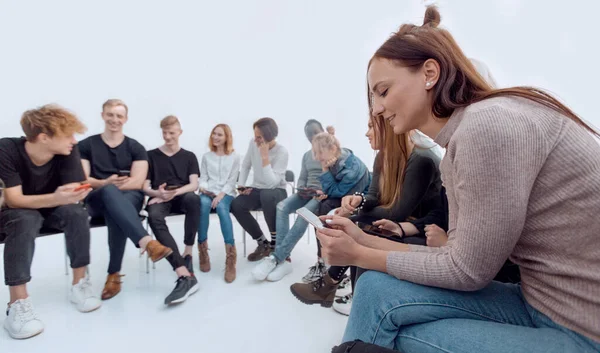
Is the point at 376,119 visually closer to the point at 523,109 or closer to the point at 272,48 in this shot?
the point at 523,109

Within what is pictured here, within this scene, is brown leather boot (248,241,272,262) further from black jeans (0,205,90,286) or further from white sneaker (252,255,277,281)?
black jeans (0,205,90,286)

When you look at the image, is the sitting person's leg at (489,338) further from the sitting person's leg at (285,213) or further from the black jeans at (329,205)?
the sitting person's leg at (285,213)

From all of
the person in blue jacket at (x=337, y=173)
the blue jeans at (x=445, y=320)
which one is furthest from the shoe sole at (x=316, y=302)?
the blue jeans at (x=445, y=320)

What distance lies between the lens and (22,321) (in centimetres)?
140

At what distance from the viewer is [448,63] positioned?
2.35 feet

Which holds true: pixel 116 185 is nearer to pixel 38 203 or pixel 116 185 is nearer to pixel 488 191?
pixel 38 203

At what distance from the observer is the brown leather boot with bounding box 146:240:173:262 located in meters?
1.73

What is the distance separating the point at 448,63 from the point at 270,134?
1.84 meters

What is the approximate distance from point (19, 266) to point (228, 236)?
1.07 meters

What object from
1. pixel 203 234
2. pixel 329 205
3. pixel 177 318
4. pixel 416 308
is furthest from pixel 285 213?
pixel 416 308

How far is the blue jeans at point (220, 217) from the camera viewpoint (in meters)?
2.26

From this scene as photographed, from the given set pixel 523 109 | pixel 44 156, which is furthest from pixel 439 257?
pixel 44 156

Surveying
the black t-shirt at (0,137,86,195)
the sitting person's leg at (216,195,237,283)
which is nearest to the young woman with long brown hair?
the sitting person's leg at (216,195,237,283)

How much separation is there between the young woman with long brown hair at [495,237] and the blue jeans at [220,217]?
1.64m
